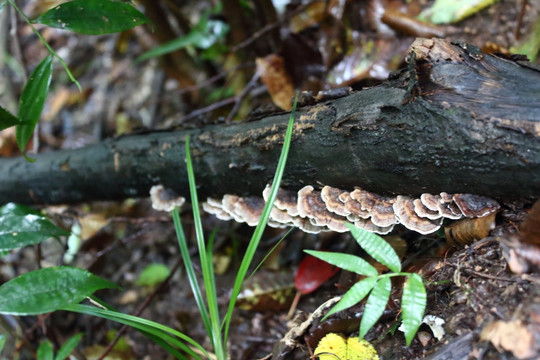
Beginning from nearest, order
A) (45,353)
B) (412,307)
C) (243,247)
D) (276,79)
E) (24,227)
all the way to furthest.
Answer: (412,307) → (24,227) → (45,353) → (243,247) → (276,79)

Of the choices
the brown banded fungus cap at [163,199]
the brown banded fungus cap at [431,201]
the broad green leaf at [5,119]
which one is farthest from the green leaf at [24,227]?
the brown banded fungus cap at [431,201]

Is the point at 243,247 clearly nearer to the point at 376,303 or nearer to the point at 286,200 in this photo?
the point at 286,200

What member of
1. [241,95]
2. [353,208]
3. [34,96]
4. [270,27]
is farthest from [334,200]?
[270,27]

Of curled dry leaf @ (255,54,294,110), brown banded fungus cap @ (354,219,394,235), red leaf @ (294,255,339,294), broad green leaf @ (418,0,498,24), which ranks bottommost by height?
red leaf @ (294,255,339,294)

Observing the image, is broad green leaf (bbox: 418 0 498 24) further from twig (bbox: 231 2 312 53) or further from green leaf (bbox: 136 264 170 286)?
green leaf (bbox: 136 264 170 286)

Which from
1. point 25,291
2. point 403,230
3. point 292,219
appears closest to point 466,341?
point 403,230

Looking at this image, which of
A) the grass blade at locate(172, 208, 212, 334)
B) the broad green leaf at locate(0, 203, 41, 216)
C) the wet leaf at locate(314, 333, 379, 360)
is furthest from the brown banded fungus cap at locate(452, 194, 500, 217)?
the broad green leaf at locate(0, 203, 41, 216)
